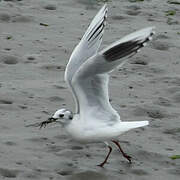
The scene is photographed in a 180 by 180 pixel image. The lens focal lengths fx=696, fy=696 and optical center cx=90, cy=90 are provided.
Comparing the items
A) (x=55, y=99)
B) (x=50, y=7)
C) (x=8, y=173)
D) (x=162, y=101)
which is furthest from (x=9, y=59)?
(x=8, y=173)

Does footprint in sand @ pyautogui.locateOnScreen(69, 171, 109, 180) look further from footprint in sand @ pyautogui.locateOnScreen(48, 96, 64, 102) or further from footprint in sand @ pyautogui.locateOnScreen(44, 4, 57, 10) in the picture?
footprint in sand @ pyautogui.locateOnScreen(44, 4, 57, 10)

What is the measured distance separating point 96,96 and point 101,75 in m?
0.24

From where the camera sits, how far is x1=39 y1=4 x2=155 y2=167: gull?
18.7 feet

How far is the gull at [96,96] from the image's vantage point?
18.7 feet

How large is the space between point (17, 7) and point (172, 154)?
4660 millimetres

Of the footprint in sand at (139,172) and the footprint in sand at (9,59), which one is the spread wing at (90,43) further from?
the footprint in sand at (9,59)

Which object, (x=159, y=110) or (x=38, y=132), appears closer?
(x=38, y=132)

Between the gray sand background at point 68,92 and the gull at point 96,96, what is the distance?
29 centimetres

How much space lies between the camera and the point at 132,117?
716 cm

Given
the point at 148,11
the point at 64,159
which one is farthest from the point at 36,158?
the point at 148,11

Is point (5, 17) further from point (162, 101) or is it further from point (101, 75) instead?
point (101, 75)

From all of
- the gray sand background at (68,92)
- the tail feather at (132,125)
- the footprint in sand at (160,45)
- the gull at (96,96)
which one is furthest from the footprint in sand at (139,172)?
the footprint in sand at (160,45)

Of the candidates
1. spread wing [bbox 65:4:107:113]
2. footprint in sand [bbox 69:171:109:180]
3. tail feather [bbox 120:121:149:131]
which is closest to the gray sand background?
footprint in sand [bbox 69:171:109:180]

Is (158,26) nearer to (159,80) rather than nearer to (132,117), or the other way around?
(159,80)
